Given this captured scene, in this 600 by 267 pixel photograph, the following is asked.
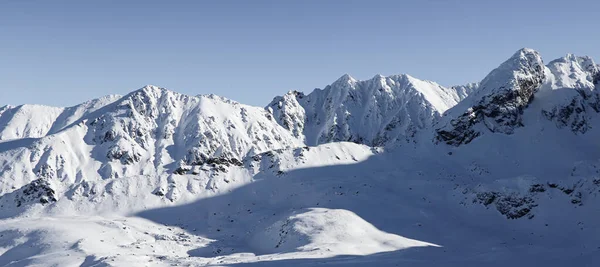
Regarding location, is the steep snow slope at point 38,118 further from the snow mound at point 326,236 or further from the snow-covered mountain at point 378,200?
the snow mound at point 326,236

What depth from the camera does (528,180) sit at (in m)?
55.3

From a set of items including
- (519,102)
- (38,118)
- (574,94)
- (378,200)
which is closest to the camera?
(378,200)

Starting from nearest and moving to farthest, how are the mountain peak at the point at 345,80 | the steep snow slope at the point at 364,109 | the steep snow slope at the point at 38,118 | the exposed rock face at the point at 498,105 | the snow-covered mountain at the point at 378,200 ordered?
the snow-covered mountain at the point at 378,200 < the exposed rock face at the point at 498,105 < the steep snow slope at the point at 364,109 < the steep snow slope at the point at 38,118 < the mountain peak at the point at 345,80

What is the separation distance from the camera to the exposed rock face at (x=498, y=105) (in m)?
78.5

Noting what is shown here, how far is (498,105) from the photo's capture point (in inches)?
3162

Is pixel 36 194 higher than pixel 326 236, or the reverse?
pixel 36 194

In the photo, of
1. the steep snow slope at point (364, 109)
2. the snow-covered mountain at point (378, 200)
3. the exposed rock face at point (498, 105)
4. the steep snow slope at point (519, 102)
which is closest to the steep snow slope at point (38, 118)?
the snow-covered mountain at point (378, 200)

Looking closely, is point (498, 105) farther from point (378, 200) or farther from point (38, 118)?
point (38, 118)

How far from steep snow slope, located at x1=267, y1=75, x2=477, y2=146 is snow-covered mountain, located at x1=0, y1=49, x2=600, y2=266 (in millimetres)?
59873

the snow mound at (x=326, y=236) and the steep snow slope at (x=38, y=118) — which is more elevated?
the steep snow slope at (x=38, y=118)

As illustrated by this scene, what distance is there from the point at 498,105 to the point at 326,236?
52851 mm

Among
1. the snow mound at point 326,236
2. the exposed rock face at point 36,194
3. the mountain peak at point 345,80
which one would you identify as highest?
the mountain peak at point 345,80

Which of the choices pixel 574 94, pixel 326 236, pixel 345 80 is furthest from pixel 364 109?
pixel 326 236

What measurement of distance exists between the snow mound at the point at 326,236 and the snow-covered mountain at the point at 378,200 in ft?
0.63
